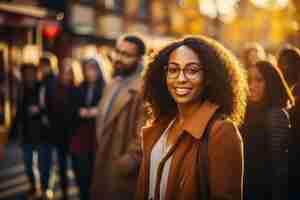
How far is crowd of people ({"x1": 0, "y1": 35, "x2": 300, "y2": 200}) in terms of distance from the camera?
116 inches

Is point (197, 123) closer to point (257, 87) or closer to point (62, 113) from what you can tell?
point (257, 87)

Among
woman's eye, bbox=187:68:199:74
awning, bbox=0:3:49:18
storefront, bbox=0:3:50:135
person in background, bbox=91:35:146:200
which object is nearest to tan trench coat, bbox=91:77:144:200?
person in background, bbox=91:35:146:200

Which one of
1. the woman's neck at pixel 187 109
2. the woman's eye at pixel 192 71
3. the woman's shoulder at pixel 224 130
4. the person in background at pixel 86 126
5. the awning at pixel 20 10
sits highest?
the awning at pixel 20 10

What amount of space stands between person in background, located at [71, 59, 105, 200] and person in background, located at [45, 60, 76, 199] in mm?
225

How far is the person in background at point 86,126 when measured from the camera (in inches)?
272

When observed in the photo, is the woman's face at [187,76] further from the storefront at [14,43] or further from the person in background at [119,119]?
the storefront at [14,43]

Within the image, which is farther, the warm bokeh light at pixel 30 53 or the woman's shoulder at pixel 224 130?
the warm bokeh light at pixel 30 53

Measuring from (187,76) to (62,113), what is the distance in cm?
467

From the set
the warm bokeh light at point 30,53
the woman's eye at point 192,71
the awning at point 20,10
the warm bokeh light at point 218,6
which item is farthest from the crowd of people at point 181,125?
the warm bokeh light at point 30,53

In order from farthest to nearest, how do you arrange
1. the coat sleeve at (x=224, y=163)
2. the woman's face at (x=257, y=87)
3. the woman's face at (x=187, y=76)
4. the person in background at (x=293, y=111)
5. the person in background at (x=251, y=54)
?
the person in background at (x=251, y=54), the woman's face at (x=257, y=87), the person in background at (x=293, y=111), the woman's face at (x=187, y=76), the coat sleeve at (x=224, y=163)

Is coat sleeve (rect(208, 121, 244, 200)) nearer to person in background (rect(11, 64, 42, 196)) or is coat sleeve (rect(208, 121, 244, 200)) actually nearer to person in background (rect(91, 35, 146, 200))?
person in background (rect(91, 35, 146, 200))

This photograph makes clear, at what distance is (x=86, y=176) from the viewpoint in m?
6.86

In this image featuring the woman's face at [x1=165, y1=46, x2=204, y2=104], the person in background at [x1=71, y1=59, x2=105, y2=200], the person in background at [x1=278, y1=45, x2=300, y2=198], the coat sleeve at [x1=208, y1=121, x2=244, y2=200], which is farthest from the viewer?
the person in background at [x1=71, y1=59, x2=105, y2=200]

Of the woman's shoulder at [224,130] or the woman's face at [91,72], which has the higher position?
the woman's face at [91,72]
